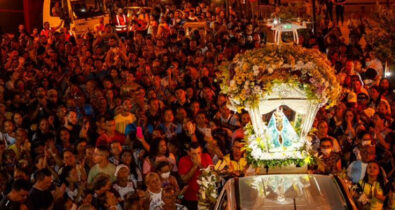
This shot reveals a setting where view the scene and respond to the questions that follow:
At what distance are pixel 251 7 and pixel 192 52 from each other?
32.5 feet

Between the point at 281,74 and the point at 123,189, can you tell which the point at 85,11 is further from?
the point at 281,74

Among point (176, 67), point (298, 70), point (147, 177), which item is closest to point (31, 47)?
point (176, 67)

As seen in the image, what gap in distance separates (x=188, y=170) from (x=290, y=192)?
3266 millimetres

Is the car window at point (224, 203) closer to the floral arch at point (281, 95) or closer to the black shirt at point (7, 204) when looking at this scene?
the floral arch at point (281, 95)

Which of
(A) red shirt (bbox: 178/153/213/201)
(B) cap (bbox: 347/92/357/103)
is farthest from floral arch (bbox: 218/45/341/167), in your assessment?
(B) cap (bbox: 347/92/357/103)

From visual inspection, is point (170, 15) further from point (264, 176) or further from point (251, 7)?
point (264, 176)

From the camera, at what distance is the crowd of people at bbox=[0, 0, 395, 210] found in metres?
10.0

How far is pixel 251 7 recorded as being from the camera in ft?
90.4

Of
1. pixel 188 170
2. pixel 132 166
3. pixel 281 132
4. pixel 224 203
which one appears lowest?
pixel 188 170

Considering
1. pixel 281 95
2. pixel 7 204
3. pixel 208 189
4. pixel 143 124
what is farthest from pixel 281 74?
pixel 143 124

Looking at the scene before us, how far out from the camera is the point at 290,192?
7961mm

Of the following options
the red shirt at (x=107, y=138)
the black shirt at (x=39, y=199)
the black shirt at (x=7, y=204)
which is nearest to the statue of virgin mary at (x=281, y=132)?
the black shirt at (x=39, y=199)

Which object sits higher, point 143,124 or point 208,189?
point 143,124

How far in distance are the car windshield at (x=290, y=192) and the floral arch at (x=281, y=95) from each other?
2.08 ft
